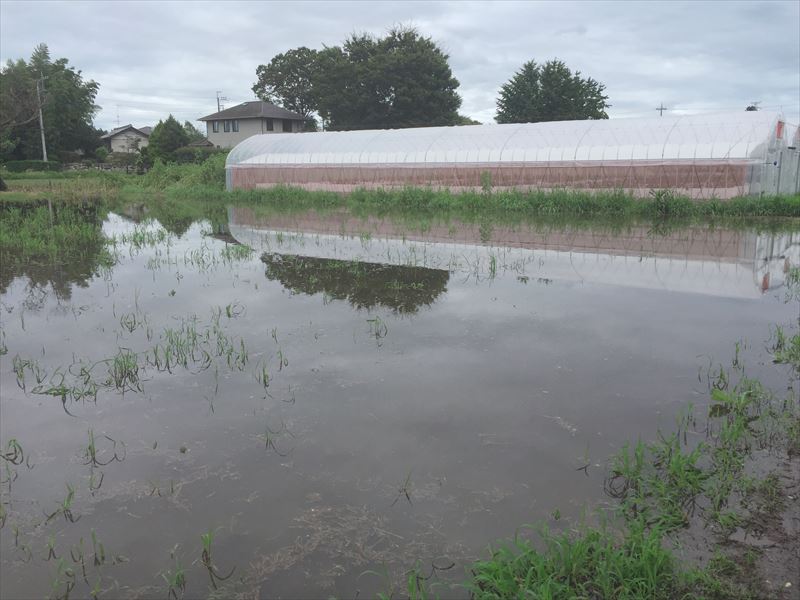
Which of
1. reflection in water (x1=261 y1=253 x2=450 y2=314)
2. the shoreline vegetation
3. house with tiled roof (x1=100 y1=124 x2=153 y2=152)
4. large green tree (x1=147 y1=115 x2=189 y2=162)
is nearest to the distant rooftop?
large green tree (x1=147 y1=115 x2=189 y2=162)

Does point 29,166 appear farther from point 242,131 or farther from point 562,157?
point 562,157

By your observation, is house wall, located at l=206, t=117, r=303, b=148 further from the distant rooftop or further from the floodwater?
the floodwater

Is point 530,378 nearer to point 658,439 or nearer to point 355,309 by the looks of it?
point 658,439

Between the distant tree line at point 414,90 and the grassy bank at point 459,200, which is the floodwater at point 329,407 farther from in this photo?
the distant tree line at point 414,90

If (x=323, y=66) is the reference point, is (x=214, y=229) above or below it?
below

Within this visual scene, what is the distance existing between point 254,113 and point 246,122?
157 centimetres

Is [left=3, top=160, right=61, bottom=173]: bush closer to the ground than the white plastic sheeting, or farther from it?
farther from it

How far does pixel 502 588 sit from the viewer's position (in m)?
2.58

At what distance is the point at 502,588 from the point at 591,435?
5.80 ft

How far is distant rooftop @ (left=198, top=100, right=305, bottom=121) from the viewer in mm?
54594

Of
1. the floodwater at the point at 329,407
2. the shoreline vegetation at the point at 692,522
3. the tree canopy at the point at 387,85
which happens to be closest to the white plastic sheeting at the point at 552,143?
the floodwater at the point at 329,407

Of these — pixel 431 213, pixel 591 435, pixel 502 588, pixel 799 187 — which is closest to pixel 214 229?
pixel 431 213

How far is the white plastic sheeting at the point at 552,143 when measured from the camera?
18.8 meters

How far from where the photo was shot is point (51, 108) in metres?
53.8
